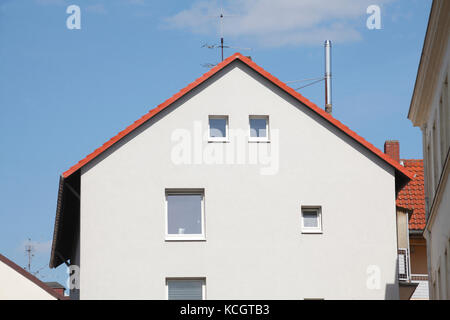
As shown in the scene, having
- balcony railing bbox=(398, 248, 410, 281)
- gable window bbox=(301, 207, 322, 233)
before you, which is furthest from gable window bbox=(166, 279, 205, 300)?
balcony railing bbox=(398, 248, 410, 281)

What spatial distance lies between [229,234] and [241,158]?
2147mm

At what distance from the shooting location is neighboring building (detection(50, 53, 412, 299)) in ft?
86.1

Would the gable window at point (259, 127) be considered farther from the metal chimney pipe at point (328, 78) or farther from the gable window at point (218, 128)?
the metal chimney pipe at point (328, 78)

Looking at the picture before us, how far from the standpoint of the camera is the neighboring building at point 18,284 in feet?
126

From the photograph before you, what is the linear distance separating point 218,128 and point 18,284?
14967 millimetres

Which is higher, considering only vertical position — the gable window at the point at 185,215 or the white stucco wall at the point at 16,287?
the gable window at the point at 185,215

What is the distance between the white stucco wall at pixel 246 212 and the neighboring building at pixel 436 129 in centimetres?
146

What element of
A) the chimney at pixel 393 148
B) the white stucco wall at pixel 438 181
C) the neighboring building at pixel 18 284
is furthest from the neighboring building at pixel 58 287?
the white stucco wall at pixel 438 181

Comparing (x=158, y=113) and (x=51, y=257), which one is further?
(x=51, y=257)

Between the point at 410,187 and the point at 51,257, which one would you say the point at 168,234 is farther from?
the point at 410,187

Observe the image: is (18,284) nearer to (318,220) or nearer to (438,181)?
(318,220)

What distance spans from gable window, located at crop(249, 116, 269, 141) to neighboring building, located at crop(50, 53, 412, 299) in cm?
3
